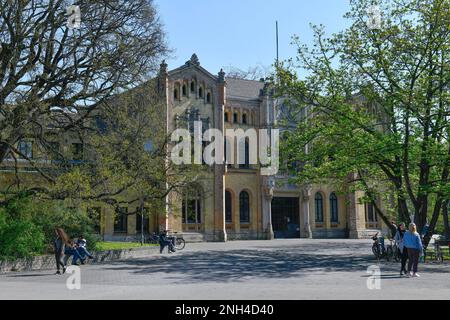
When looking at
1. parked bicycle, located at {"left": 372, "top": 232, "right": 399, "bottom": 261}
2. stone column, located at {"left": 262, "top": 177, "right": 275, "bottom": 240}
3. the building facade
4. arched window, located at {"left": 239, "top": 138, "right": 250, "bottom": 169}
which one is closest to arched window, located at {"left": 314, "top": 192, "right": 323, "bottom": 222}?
the building facade

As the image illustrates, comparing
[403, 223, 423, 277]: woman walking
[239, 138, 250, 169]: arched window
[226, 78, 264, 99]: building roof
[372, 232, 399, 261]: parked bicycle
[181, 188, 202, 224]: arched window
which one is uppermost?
[226, 78, 264, 99]: building roof

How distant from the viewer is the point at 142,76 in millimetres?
24484

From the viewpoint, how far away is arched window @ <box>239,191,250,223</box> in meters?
46.6

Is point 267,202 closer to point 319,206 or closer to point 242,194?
point 242,194

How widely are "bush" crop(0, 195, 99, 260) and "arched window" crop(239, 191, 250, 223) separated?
74.7ft

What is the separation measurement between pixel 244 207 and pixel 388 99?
25229mm

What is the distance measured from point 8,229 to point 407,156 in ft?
58.0

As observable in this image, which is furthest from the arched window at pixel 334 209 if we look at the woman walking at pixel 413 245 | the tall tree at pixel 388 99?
the woman walking at pixel 413 245

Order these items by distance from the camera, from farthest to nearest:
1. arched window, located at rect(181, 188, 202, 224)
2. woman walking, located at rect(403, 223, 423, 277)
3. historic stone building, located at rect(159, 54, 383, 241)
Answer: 1. historic stone building, located at rect(159, 54, 383, 241)
2. arched window, located at rect(181, 188, 202, 224)
3. woman walking, located at rect(403, 223, 423, 277)

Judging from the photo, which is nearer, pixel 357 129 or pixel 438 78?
pixel 438 78

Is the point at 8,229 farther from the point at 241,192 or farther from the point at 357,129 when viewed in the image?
the point at 241,192

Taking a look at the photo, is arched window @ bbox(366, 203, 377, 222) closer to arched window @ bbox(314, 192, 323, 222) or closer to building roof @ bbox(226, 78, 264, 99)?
arched window @ bbox(314, 192, 323, 222)
